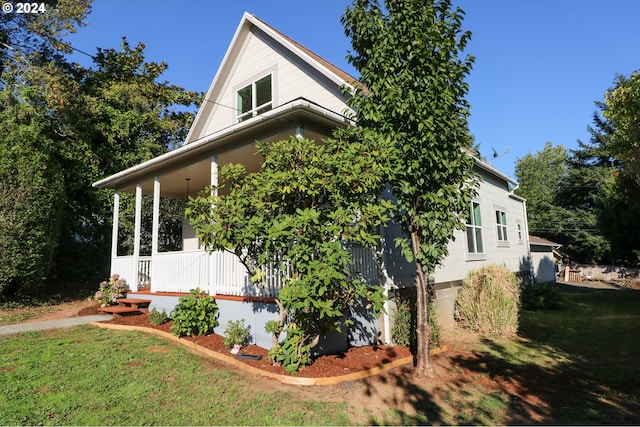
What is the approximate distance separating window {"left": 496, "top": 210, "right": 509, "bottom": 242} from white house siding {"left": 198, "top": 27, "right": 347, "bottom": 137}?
841 centimetres

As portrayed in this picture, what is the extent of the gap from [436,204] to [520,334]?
529cm

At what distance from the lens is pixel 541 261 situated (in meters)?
19.9

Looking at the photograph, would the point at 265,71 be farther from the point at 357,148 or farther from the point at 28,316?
the point at 28,316

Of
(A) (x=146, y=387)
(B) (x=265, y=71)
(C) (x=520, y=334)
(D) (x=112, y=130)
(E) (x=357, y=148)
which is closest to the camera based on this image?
(A) (x=146, y=387)

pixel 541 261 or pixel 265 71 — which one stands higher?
pixel 265 71

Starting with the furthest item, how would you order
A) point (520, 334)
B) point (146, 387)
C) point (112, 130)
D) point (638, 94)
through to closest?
point (112, 130) < point (520, 334) < point (638, 94) < point (146, 387)

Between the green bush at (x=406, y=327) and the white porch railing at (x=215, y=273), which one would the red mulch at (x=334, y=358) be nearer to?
the green bush at (x=406, y=327)

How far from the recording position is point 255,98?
38.7ft

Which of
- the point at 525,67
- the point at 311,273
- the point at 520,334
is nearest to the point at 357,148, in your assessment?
the point at 311,273

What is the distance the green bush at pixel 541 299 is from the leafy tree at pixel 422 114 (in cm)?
935

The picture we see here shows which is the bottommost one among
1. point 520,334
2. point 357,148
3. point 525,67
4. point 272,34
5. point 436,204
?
point 520,334

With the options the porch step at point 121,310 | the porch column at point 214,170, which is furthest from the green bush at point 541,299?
the porch step at point 121,310

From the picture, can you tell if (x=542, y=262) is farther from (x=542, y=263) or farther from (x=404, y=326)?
(x=404, y=326)

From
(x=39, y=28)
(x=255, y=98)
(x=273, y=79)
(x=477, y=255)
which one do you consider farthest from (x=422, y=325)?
(x=39, y=28)
